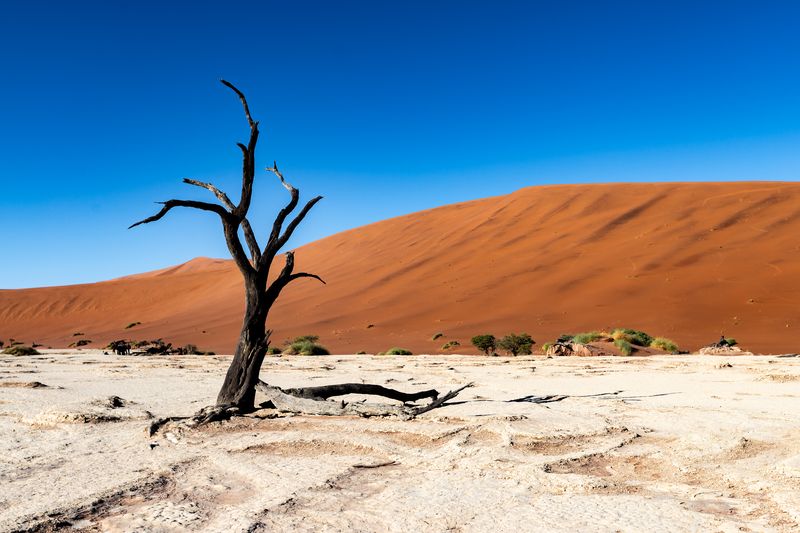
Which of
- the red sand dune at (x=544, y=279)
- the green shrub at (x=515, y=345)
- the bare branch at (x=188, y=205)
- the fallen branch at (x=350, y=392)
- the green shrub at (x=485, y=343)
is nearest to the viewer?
the bare branch at (x=188, y=205)

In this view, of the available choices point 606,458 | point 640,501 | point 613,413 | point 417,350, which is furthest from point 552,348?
point 640,501

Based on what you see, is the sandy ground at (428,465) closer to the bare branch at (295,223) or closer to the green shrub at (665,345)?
the bare branch at (295,223)

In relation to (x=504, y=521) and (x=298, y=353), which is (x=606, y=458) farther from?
(x=298, y=353)

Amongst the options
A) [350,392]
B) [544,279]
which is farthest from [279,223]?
[544,279]

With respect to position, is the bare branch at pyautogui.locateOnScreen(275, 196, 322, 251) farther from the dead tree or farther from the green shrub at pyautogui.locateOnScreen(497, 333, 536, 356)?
the green shrub at pyautogui.locateOnScreen(497, 333, 536, 356)

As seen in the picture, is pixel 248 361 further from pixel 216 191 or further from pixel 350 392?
pixel 216 191

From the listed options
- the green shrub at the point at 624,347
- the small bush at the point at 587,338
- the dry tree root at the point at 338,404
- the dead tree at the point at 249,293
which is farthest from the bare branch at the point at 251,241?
the small bush at the point at 587,338

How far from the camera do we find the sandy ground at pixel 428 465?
391 cm

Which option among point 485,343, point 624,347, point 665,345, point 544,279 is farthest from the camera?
point 544,279

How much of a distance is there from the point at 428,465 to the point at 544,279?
95.2ft

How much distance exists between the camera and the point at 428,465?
5207 mm

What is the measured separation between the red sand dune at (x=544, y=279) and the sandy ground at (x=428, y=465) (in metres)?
13.4

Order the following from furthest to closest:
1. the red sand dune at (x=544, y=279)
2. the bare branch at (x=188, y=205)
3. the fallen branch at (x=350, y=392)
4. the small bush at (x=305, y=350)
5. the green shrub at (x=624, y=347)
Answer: the red sand dune at (x=544, y=279) → the small bush at (x=305, y=350) → the green shrub at (x=624, y=347) → the fallen branch at (x=350, y=392) → the bare branch at (x=188, y=205)

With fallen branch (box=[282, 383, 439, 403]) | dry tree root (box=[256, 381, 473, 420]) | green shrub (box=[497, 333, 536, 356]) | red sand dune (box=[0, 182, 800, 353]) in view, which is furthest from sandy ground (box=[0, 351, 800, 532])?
red sand dune (box=[0, 182, 800, 353])
